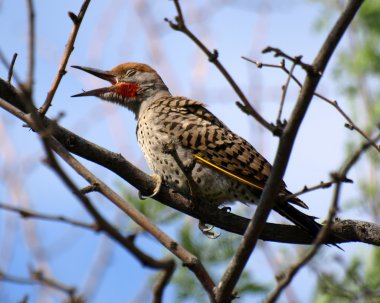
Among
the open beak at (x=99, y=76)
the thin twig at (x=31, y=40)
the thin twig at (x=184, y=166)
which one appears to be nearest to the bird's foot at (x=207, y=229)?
the thin twig at (x=184, y=166)

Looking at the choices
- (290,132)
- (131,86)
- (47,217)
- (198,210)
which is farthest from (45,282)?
(131,86)

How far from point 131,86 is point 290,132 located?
3.66 meters

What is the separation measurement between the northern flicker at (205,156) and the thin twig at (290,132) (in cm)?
146

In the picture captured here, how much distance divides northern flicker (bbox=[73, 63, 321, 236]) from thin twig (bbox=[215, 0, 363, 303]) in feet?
4.80

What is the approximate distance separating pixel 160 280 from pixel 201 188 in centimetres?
304

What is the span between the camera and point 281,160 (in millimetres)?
2943

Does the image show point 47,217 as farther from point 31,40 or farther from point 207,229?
point 207,229

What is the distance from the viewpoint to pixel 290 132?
292cm

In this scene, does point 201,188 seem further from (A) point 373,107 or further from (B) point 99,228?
(A) point 373,107

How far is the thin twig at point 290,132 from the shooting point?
2891 mm

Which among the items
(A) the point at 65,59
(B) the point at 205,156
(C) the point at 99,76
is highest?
(C) the point at 99,76

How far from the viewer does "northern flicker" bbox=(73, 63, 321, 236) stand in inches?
196

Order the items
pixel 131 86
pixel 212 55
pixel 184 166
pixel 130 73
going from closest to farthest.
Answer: pixel 212 55 → pixel 184 166 → pixel 131 86 → pixel 130 73

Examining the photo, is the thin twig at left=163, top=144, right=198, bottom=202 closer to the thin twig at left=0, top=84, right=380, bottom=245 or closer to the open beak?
the thin twig at left=0, top=84, right=380, bottom=245
